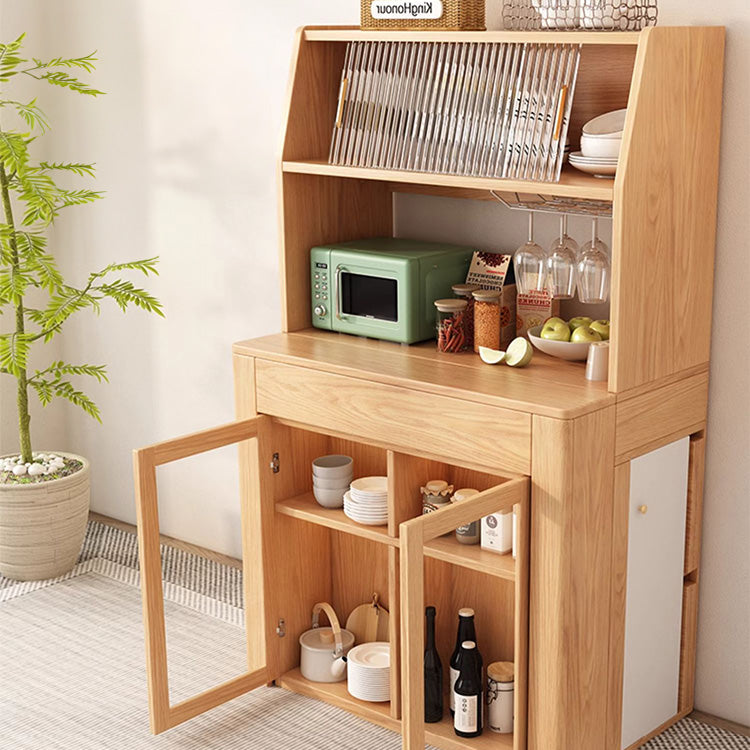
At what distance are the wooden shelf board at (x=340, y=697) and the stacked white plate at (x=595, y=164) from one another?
55.7 inches

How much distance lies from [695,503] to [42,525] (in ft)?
→ 6.89

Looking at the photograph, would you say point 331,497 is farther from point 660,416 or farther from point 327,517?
point 660,416

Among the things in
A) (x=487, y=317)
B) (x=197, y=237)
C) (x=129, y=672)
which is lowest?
(x=129, y=672)

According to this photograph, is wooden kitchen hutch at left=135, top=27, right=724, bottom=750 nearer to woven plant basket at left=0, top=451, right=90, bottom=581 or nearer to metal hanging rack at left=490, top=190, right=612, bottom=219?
metal hanging rack at left=490, top=190, right=612, bottom=219

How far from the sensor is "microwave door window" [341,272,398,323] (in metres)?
3.01

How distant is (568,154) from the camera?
2773 mm

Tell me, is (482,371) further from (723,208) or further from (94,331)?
(94,331)

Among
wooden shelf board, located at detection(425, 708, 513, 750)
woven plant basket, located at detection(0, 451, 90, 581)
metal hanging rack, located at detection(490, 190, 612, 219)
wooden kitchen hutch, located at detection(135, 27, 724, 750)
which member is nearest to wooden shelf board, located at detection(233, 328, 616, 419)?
wooden kitchen hutch, located at detection(135, 27, 724, 750)

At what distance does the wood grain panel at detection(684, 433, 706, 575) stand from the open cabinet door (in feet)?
3.50

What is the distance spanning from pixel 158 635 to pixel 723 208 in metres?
1.65

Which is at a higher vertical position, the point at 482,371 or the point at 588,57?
the point at 588,57

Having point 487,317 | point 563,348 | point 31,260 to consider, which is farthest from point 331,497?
point 31,260

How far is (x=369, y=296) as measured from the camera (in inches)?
120

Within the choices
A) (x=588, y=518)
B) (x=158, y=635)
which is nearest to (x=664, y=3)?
(x=588, y=518)
